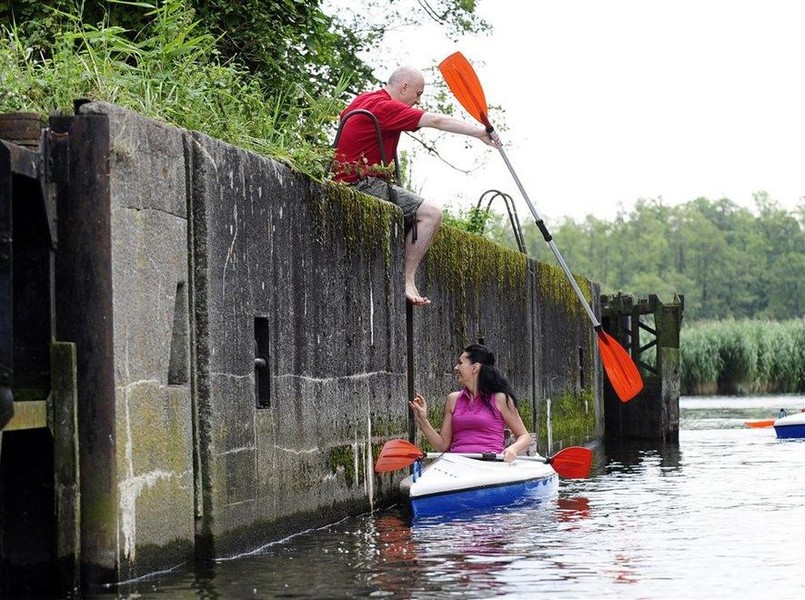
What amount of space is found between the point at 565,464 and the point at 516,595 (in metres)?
5.87

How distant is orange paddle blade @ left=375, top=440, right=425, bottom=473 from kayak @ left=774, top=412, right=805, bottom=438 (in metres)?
11.1

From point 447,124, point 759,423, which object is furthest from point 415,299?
point 759,423

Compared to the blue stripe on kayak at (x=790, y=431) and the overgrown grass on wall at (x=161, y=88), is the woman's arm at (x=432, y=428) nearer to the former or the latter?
the overgrown grass on wall at (x=161, y=88)

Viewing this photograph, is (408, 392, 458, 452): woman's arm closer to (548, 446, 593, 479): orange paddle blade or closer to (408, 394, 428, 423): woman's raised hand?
(408, 394, 428, 423): woman's raised hand

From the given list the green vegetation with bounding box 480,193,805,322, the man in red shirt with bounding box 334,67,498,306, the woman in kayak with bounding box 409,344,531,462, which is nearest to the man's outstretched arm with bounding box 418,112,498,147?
the man in red shirt with bounding box 334,67,498,306

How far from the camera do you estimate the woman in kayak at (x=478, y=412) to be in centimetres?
1177

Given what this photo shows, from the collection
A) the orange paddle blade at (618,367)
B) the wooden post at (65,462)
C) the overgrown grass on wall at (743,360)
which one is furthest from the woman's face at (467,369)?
the overgrown grass on wall at (743,360)

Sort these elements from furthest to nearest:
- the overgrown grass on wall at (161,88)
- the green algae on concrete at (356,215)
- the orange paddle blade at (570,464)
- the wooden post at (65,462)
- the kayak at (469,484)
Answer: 1. the orange paddle blade at (570,464)
2. the kayak at (469,484)
3. the green algae on concrete at (356,215)
4. the overgrown grass on wall at (161,88)
5. the wooden post at (65,462)

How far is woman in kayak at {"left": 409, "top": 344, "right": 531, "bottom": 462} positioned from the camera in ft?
38.6

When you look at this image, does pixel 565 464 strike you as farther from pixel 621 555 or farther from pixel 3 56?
pixel 3 56

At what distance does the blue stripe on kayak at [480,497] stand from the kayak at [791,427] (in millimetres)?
9683

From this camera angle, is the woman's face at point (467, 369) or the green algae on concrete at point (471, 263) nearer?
the woman's face at point (467, 369)

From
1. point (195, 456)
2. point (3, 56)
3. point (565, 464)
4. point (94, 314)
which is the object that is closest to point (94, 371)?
point (94, 314)

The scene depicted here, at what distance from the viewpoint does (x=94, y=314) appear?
708cm
